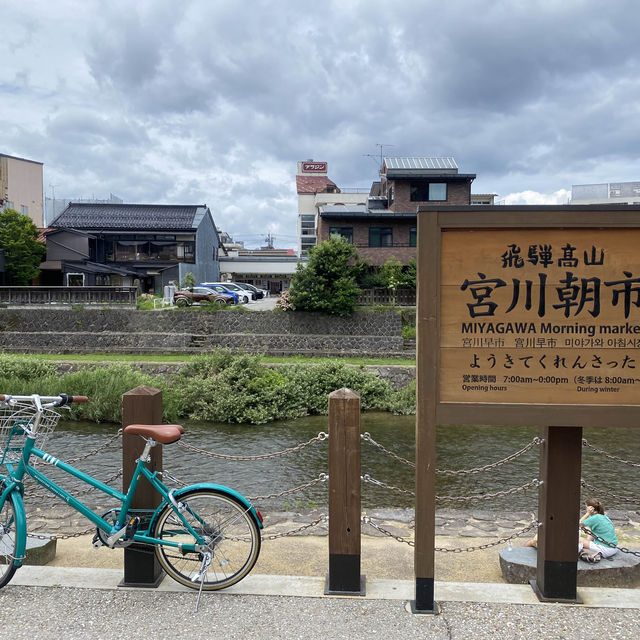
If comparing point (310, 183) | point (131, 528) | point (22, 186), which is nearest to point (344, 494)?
point (131, 528)

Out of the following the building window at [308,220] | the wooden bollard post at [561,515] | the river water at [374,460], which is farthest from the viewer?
the building window at [308,220]

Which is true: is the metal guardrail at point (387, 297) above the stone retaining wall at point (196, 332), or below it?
above

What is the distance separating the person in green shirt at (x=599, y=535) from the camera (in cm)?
461

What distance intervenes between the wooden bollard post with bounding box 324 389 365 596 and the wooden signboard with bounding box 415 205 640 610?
45cm

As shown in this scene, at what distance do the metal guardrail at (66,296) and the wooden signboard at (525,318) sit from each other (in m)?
23.5

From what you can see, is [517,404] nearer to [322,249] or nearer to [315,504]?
[315,504]

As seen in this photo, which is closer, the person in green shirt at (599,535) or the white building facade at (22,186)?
the person in green shirt at (599,535)

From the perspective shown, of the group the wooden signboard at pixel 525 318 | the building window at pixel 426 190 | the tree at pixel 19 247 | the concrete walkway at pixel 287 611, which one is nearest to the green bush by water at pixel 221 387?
the concrete walkway at pixel 287 611

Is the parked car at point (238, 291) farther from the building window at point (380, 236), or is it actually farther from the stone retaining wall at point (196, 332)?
the stone retaining wall at point (196, 332)

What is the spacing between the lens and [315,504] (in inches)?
333

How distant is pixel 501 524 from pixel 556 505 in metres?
3.48

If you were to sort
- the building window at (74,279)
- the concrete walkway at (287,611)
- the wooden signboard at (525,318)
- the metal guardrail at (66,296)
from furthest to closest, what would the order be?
1. the building window at (74,279)
2. the metal guardrail at (66,296)
3. the wooden signboard at (525,318)
4. the concrete walkway at (287,611)

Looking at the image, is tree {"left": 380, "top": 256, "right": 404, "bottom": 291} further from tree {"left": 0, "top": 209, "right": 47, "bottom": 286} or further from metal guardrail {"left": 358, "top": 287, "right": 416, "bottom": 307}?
tree {"left": 0, "top": 209, "right": 47, "bottom": 286}

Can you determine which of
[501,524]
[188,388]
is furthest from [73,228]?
[501,524]
